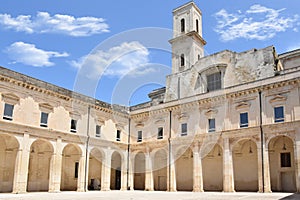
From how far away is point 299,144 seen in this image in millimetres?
23062

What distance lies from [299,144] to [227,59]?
39.2 ft

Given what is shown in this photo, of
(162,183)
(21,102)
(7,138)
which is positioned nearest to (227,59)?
(162,183)

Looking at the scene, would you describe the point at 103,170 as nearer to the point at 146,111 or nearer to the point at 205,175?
the point at 146,111

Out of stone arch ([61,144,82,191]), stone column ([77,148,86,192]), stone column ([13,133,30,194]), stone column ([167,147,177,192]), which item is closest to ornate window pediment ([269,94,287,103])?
stone column ([167,147,177,192])

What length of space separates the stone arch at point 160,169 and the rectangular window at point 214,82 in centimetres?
838

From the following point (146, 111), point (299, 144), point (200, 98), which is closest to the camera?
point (299, 144)

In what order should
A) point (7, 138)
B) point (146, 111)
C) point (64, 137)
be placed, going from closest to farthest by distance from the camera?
point (7, 138)
point (64, 137)
point (146, 111)

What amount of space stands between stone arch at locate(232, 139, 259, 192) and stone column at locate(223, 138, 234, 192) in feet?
3.86

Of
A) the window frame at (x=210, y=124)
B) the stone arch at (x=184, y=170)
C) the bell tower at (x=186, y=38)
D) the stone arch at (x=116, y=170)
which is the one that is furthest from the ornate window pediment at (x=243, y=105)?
the stone arch at (x=116, y=170)

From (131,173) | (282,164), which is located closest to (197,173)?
(282,164)

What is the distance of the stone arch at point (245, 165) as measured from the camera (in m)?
27.8

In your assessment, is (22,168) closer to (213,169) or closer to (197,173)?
(197,173)

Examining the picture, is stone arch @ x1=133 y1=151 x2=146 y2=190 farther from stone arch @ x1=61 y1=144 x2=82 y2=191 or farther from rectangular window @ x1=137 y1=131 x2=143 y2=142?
stone arch @ x1=61 y1=144 x2=82 y2=191

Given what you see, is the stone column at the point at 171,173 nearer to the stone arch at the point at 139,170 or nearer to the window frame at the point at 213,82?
the stone arch at the point at 139,170
